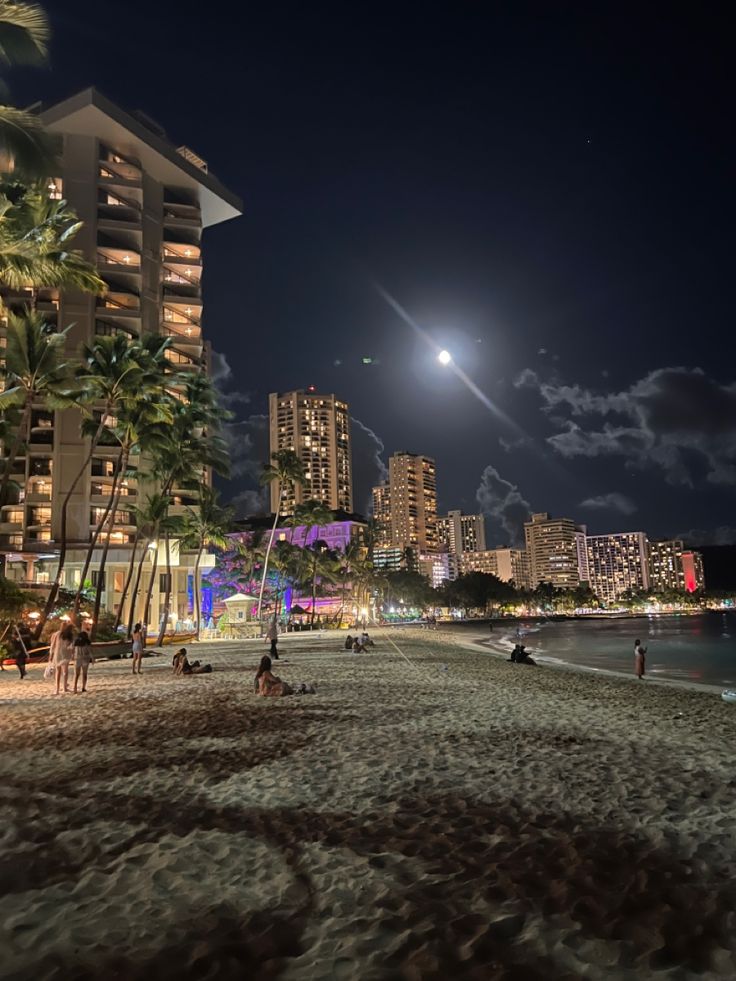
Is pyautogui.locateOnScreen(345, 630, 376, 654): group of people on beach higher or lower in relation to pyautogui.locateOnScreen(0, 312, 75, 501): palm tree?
lower

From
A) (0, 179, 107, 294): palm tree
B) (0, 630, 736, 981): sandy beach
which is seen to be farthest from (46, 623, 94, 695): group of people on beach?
(0, 179, 107, 294): palm tree

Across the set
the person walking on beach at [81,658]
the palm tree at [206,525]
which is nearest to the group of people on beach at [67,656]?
the person walking on beach at [81,658]

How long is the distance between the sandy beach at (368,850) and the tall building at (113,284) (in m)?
57.4

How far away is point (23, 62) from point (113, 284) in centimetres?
6942

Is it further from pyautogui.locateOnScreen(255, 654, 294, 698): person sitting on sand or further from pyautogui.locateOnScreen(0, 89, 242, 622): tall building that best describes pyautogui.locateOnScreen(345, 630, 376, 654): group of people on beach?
pyautogui.locateOnScreen(0, 89, 242, 622): tall building

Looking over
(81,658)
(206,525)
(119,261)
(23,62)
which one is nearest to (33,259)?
(23,62)

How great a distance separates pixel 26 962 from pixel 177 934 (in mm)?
844

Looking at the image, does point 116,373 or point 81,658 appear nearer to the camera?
point 81,658

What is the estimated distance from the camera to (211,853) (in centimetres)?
556

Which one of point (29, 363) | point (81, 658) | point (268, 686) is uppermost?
point (29, 363)

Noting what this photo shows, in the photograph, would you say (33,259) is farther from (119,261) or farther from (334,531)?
(334,531)

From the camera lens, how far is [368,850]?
18.4 feet

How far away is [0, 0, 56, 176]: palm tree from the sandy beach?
1243 cm

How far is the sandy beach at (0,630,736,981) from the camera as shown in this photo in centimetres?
393
